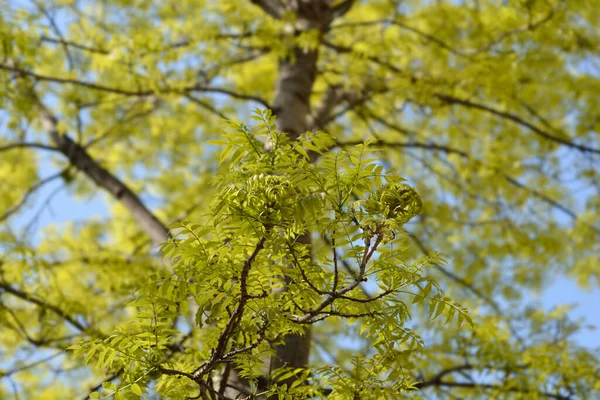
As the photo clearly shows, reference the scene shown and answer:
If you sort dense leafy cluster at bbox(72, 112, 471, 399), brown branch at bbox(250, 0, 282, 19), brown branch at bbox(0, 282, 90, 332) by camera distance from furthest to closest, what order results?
brown branch at bbox(250, 0, 282, 19) < brown branch at bbox(0, 282, 90, 332) < dense leafy cluster at bbox(72, 112, 471, 399)

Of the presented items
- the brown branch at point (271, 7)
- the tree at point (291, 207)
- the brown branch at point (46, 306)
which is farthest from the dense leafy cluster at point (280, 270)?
the brown branch at point (271, 7)

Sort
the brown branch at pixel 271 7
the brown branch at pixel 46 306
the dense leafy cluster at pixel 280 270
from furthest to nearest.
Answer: the brown branch at pixel 271 7 → the brown branch at pixel 46 306 → the dense leafy cluster at pixel 280 270

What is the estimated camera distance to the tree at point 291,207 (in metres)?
1.43

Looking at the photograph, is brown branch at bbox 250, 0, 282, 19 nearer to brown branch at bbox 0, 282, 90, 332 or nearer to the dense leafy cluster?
brown branch at bbox 0, 282, 90, 332

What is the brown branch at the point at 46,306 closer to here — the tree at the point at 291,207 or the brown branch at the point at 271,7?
the tree at the point at 291,207

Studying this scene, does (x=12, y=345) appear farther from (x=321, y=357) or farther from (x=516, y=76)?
(x=516, y=76)

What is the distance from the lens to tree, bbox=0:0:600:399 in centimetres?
143

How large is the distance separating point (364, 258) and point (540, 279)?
17.3 ft

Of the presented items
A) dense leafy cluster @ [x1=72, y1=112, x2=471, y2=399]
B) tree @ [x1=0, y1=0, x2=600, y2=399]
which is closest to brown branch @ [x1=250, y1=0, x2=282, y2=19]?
tree @ [x1=0, y1=0, x2=600, y2=399]

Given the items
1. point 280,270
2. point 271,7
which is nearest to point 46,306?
point 280,270

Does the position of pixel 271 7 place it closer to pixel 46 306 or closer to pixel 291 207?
pixel 46 306

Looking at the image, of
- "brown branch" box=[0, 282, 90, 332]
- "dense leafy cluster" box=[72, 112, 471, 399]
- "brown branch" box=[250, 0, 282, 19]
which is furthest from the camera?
"brown branch" box=[250, 0, 282, 19]

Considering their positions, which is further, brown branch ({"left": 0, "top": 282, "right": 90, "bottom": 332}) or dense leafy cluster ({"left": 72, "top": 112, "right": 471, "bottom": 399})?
brown branch ({"left": 0, "top": 282, "right": 90, "bottom": 332})

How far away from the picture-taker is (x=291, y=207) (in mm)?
1328
